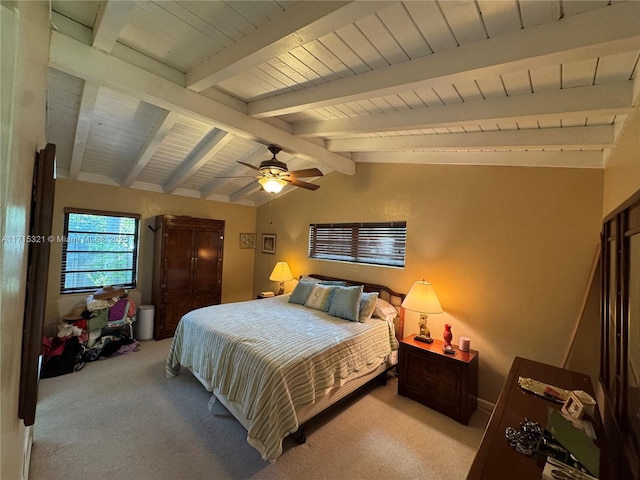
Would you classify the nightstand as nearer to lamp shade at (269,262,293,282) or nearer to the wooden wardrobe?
lamp shade at (269,262,293,282)

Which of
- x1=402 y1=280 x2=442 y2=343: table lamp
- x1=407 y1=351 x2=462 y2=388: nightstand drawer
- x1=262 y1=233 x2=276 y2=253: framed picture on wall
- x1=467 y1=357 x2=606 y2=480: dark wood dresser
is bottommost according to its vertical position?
x1=407 y1=351 x2=462 y2=388: nightstand drawer

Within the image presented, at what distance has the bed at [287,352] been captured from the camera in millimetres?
1984

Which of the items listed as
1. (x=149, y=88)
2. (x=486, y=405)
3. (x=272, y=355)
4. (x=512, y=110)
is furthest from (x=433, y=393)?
(x=149, y=88)

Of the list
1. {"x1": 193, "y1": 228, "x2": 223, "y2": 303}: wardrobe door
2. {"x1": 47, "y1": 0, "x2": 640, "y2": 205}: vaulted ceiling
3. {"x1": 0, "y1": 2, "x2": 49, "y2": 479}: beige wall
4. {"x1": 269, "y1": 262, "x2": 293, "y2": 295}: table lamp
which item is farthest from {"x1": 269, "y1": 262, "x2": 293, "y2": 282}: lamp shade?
{"x1": 0, "y1": 2, "x2": 49, "y2": 479}: beige wall

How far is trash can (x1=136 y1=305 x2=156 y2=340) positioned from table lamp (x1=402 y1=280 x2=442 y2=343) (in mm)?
3738

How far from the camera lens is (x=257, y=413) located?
1.94m

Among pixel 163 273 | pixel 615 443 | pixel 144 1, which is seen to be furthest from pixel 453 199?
pixel 163 273

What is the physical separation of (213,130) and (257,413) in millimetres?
2811

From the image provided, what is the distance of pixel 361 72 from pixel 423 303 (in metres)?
2.22

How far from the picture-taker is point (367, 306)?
3.18m

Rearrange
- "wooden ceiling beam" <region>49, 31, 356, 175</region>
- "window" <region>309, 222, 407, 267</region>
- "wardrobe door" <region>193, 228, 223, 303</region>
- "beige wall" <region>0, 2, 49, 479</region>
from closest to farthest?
"beige wall" <region>0, 2, 49, 479</region>, "wooden ceiling beam" <region>49, 31, 356, 175</region>, "window" <region>309, 222, 407, 267</region>, "wardrobe door" <region>193, 228, 223, 303</region>

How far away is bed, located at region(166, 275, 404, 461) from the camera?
1.98 m

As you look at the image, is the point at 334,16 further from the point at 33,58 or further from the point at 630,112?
the point at 630,112

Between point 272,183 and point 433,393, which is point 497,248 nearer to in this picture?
point 433,393
